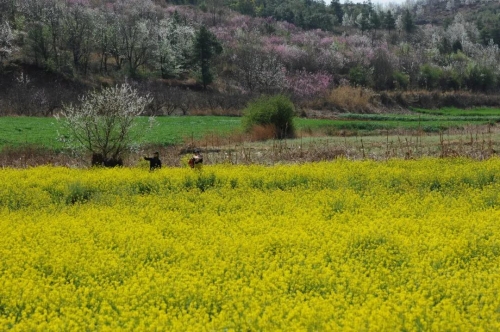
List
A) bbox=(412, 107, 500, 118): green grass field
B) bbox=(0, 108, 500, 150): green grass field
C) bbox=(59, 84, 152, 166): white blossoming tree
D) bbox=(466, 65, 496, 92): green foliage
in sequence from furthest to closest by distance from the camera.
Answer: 1. bbox=(466, 65, 496, 92): green foliage
2. bbox=(412, 107, 500, 118): green grass field
3. bbox=(0, 108, 500, 150): green grass field
4. bbox=(59, 84, 152, 166): white blossoming tree

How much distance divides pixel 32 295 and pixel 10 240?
3241mm

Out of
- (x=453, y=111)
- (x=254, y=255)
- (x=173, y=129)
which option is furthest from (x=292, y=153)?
(x=453, y=111)

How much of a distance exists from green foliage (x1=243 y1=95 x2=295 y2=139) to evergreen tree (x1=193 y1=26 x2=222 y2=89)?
33696 mm

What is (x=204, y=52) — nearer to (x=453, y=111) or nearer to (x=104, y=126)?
(x=453, y=111)

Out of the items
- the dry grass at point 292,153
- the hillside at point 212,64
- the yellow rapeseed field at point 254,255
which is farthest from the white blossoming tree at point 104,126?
the hillside at point 212,64

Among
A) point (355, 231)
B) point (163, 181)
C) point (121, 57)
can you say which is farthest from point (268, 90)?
point (355, 231)

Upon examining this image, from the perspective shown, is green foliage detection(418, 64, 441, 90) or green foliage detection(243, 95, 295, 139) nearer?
green foliage detection(243, 95, 295, 139)

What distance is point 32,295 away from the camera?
7809 mm

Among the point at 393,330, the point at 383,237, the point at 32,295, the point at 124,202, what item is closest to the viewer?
the point at 393,330

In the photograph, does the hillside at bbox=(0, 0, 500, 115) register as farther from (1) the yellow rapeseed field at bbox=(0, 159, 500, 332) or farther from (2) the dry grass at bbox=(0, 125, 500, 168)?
(1) the yellow rapeseed field at bbox=(0, 159, 500, 332)

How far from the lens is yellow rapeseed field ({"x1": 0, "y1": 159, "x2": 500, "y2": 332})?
22.4 feet

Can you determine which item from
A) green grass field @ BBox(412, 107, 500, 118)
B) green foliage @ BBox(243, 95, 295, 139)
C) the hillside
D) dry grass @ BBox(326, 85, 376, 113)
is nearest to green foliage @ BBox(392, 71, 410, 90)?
the hillside

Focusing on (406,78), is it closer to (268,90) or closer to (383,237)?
(268,90)

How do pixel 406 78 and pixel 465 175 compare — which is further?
pixel 406 78
